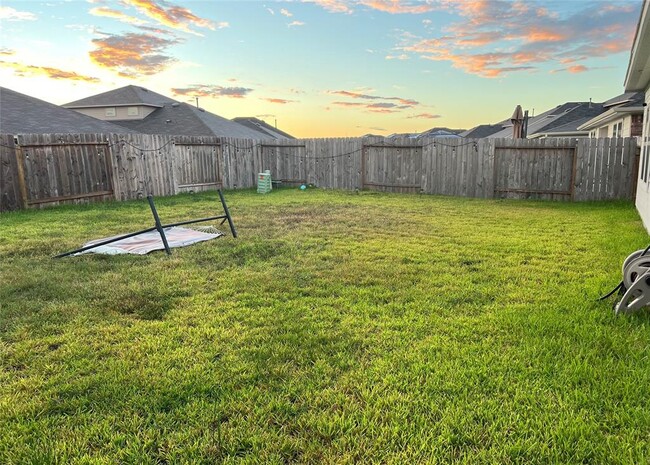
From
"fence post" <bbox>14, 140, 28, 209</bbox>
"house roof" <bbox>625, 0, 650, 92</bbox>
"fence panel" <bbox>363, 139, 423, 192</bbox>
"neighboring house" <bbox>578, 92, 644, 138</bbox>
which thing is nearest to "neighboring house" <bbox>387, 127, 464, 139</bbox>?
"fence panel" <bbox>363, 139, 423, 192</bbox>

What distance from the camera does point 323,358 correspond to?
2.57 metres

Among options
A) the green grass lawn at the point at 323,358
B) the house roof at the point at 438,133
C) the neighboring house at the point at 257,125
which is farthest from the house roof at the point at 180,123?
the green grass lawn at the point at 323,358

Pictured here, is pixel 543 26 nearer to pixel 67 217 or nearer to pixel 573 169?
pixel 573 169

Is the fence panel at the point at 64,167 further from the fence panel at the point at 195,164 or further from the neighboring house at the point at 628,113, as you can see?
the neighboring house at the point at 628,113

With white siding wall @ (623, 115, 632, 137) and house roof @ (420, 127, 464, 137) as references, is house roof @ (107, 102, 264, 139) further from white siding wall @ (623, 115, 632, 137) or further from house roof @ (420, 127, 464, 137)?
white siding wall @ (623, 115, 632, 137)

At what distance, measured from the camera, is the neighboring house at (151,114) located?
68.4 ft

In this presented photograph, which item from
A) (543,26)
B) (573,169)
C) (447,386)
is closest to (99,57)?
(543,26)

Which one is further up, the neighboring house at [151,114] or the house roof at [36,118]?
the neighboring house at [151,114]

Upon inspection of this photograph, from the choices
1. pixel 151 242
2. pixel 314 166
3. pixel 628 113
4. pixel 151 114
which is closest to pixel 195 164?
pixel 314 166

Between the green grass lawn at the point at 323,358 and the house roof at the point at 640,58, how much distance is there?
8.45ft

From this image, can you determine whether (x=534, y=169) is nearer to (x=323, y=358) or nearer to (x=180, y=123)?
(x=323, y=358)

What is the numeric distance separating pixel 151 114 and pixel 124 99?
183 centimetres

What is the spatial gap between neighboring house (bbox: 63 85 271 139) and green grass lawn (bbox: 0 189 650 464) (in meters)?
16.9

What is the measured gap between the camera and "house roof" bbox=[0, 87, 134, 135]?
40.3ft
